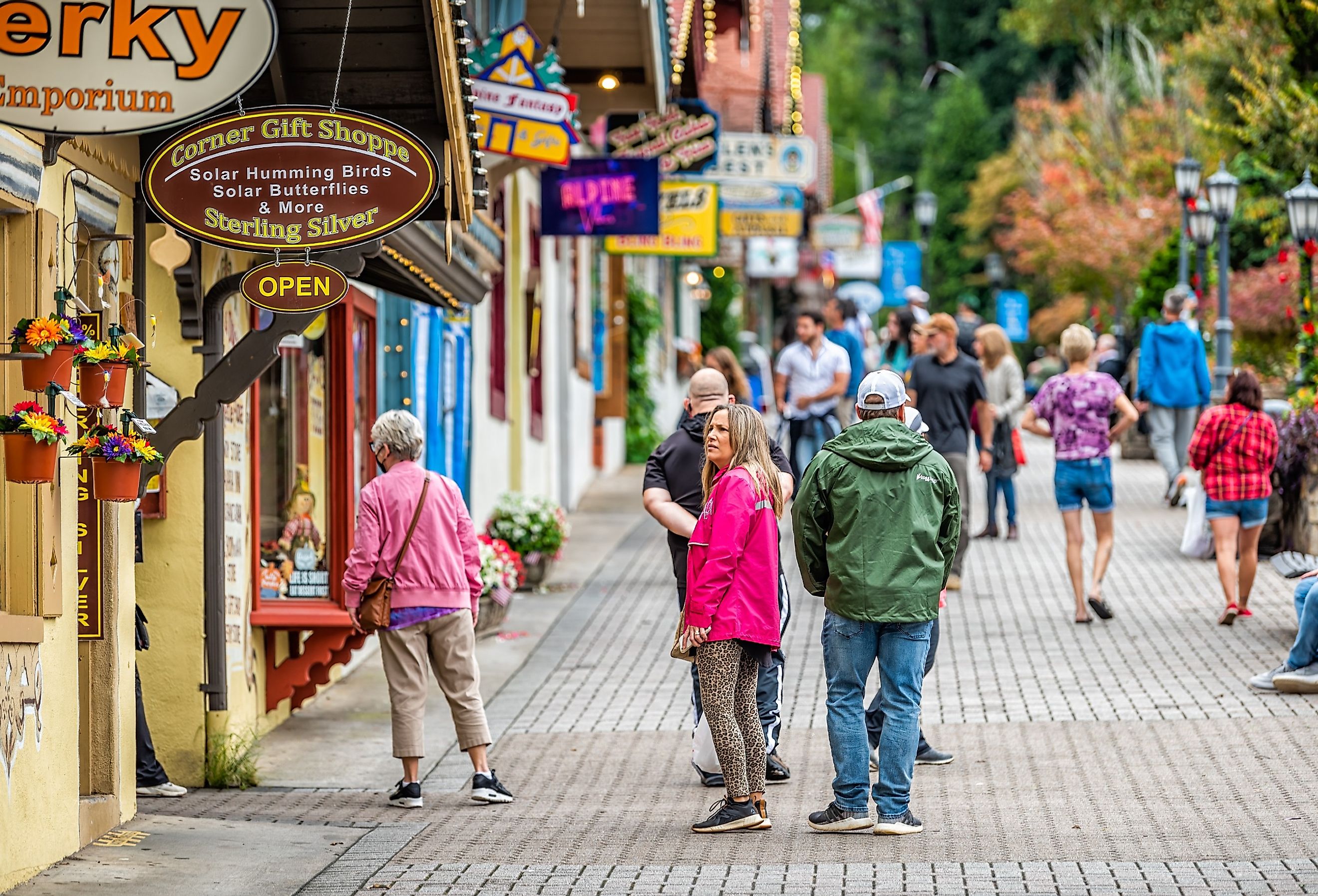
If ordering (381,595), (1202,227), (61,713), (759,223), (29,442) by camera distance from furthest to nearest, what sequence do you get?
(759,223) < (1202,227) < (381,595) < (61,713) < (29,442)

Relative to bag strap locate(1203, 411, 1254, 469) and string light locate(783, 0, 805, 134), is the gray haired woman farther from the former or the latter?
string light locate(783, 0, 805, 134)

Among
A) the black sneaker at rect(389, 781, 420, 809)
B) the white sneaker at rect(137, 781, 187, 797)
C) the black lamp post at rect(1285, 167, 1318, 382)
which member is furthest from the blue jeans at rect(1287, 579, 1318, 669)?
the black lamp post at rect(1285, 167, 1318, 382)

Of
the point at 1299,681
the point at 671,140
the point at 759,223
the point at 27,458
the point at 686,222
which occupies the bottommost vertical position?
the point at 1299,681

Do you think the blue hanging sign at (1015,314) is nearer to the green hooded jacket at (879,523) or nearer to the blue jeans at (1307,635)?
the blue jeans at (1307,635)

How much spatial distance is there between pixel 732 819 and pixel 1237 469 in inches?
222

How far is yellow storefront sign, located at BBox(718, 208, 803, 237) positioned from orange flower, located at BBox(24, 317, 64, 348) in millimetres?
17014

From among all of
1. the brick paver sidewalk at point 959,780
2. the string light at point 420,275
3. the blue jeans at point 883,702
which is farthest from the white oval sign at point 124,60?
the blue jeans at point 883,702

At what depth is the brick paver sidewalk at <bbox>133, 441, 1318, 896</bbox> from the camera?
6523mm

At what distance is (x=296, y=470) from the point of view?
10.1 m

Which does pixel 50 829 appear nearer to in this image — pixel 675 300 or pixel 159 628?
pixel 159 628

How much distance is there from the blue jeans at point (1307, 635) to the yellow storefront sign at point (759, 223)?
13.5 metres

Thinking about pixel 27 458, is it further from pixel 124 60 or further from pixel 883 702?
pixel 883 702

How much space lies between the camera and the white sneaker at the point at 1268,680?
9797 mm

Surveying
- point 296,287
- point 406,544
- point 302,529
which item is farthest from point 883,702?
point 302,529
